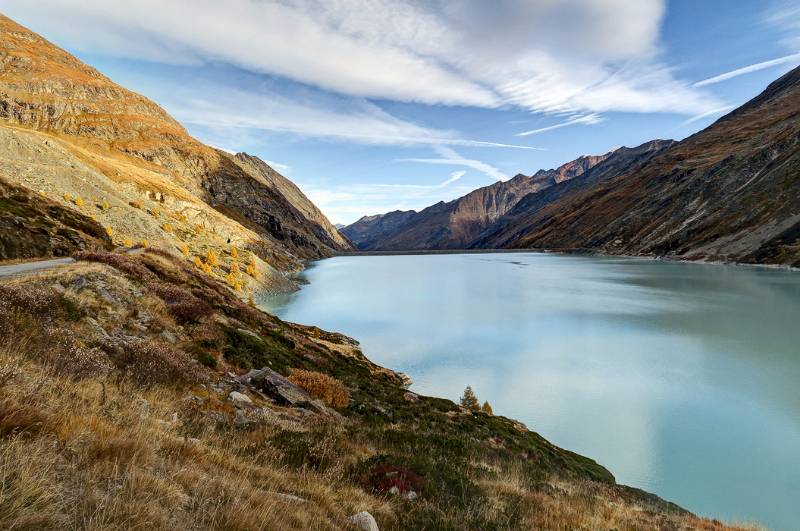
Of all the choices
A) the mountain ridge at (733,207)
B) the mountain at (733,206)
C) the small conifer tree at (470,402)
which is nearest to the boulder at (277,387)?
the small conifer tree at (470,402)

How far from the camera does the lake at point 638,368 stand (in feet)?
64.8

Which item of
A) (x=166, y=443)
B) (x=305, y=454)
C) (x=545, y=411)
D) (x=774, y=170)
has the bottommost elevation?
(x=545, y=411)

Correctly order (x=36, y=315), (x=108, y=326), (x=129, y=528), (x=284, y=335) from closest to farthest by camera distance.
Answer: (x=129, y=528), (x=36, y=315), (x=108, y=326), (x=284, y=335)

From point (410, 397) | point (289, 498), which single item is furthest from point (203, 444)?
point (410, 397)

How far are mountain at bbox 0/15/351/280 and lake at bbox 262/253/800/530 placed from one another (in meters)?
25.3

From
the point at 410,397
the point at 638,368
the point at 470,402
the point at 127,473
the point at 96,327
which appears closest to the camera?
the point at 127,473

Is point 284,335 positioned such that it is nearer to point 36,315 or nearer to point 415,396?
point 415,396

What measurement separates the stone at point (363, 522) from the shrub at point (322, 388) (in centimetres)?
1201

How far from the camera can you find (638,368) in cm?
3428

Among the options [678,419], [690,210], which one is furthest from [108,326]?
[690,210]

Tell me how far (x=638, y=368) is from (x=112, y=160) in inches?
4973

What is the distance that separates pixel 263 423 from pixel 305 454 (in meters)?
2.67

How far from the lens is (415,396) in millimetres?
25656

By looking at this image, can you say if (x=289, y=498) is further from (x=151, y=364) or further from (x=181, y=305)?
(x=181, y=305)
